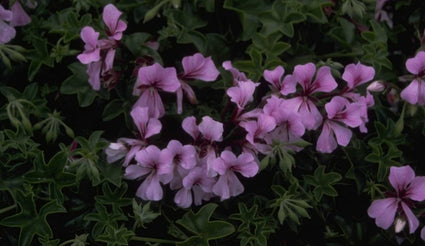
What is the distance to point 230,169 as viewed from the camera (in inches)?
63.3

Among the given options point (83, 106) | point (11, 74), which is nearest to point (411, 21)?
point (83, 106)

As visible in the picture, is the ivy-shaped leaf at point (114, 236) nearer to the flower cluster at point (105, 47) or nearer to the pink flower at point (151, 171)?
the pink flower at point (151, 171)

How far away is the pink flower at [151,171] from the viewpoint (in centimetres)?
158

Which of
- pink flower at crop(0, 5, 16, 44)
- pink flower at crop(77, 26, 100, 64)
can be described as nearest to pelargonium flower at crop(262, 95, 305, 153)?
pink flower at crop(77, 26, 100, 64)

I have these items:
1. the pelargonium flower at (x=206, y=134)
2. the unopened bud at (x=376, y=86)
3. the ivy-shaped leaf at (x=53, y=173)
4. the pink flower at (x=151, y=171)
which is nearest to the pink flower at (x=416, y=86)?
the unopened bud at (x=376, y=86)

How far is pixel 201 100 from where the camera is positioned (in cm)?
186

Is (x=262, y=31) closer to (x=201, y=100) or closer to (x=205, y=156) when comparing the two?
(x=201, y=100)

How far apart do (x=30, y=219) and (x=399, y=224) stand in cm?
91

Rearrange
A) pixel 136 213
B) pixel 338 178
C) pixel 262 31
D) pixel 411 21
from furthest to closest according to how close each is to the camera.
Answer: pixel 411 21, pixel 262 31, pixel 338 178, pixel 136 213

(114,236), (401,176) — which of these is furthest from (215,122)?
(401,176)

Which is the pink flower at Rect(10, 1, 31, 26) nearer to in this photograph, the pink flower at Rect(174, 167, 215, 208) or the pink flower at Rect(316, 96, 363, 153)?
the pink flower at Rect(174, 167, 215, 208)

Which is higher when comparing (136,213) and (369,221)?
(136,213)

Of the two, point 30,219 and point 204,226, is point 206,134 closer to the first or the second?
point 204,226

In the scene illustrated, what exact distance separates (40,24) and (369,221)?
108 cm
